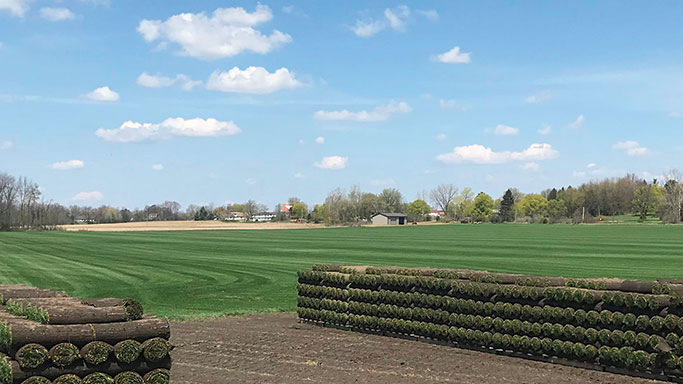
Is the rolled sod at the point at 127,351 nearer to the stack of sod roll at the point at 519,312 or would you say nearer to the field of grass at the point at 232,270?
the stack of sod roll at the point at 519,312

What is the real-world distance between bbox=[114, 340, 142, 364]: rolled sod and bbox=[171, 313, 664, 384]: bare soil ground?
3980 millimetres

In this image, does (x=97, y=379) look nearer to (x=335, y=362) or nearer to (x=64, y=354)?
(x=64, y=354)

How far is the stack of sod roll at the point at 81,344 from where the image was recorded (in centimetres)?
845

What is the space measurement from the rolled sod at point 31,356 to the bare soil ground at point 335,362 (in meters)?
4.61

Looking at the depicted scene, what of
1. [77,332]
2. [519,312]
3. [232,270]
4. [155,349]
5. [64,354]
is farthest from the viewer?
[232,270]

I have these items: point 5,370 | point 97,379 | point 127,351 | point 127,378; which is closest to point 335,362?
point 127,378

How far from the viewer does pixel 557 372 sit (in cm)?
1391

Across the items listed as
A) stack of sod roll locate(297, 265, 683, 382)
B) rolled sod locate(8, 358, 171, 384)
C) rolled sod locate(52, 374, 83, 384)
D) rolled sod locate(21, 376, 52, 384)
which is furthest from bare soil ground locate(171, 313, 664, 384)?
rolled sod locate(21, 376, 52, 384)

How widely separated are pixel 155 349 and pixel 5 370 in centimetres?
182

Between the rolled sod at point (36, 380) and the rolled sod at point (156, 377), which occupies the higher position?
the rolled sod at point (36, 380)

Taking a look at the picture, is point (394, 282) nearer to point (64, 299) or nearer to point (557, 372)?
point (557, 372)

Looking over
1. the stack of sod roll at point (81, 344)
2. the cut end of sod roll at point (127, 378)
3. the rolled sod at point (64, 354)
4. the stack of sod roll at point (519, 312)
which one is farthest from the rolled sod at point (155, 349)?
the stack of sod roll at point (519, 312)

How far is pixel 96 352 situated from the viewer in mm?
8805

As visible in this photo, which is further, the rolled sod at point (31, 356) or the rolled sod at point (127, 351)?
the rolled sod at point (127, 351)
